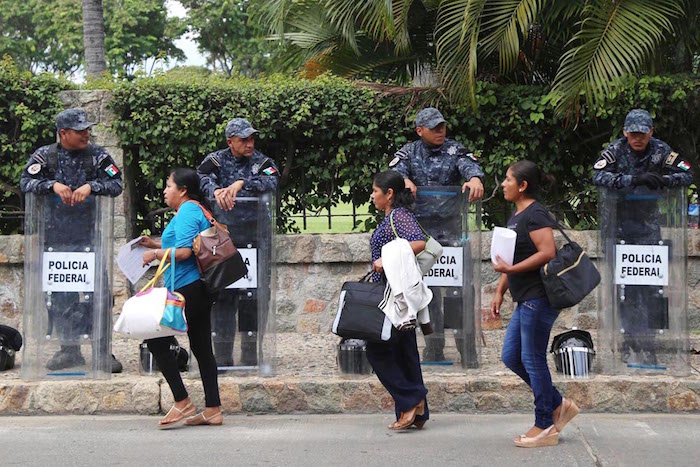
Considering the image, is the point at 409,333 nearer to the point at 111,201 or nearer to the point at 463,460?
the point at 463,460

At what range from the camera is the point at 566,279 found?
5527mm

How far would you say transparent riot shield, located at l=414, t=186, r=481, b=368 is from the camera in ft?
24.0

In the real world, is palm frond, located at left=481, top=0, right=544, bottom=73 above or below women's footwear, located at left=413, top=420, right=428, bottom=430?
above

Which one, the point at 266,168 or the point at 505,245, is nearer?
the point at 505,245

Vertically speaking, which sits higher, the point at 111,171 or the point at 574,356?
the point at 111,171

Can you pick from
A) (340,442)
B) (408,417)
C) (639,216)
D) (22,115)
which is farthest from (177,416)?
(22,115)

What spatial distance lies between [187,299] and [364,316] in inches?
46.5

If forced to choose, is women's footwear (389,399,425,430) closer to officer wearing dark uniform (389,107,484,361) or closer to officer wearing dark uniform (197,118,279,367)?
officer wearing dark uniform (389,107,484,361)

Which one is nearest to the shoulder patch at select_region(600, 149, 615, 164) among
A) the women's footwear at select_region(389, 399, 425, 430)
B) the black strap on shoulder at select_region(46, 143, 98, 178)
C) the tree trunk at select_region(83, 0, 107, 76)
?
the women's footwear at select_region(389, 399, 425, 430)

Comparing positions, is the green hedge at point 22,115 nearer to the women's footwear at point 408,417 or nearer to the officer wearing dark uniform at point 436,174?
the officer wearing dark uniform at point 436,174

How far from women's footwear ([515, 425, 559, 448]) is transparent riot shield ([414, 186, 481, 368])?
1560mm

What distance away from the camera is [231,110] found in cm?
927

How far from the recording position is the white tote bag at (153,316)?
5.90 m

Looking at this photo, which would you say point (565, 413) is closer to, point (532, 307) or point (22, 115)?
point (532, 307)
